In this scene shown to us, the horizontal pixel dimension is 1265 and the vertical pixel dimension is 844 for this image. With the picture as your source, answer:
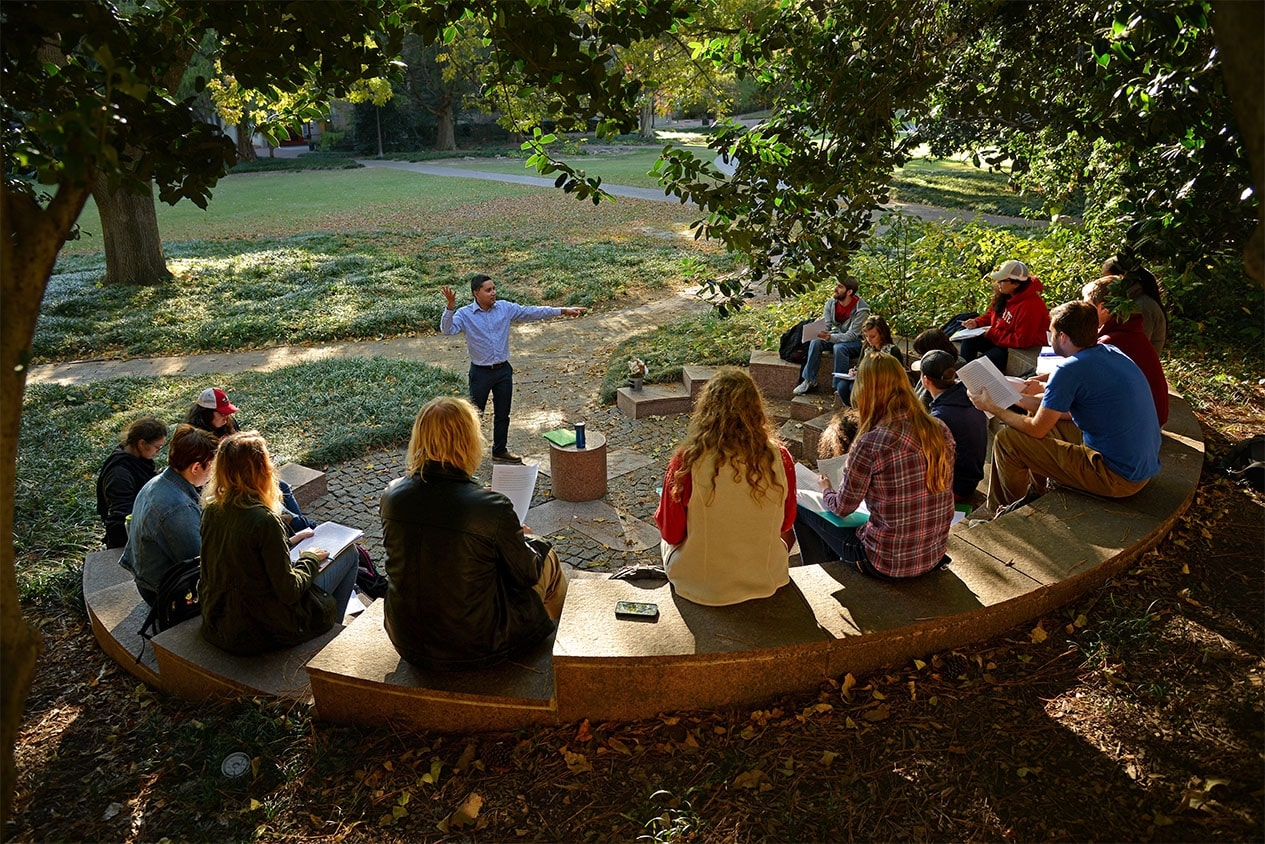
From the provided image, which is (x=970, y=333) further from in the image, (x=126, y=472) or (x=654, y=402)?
(x=126, y=472)

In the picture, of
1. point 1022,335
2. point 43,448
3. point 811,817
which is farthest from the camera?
point 43,448

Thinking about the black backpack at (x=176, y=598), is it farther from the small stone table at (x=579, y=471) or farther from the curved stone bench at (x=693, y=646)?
the small stone table at (x=579, y=471)

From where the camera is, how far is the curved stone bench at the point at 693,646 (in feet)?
11.2

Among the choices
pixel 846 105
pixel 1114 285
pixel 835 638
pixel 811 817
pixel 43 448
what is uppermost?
pixel 846 105

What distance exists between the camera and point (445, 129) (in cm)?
4778

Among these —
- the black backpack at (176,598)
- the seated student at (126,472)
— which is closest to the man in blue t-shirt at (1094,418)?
the black backpack at (176,598)

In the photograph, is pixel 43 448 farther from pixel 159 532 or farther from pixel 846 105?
pixel 846 105

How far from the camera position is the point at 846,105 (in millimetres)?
4699

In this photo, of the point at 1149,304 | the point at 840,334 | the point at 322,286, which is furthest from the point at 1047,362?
the point at 322,286

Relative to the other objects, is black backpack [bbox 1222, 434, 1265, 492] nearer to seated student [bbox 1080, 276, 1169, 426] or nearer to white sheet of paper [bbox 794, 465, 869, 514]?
seated student [bbox 1080, 276, 1169, 426]

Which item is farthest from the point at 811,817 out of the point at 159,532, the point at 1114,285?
the point at 159,532

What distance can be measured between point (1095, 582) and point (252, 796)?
12.6 feet

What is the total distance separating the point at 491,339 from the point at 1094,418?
513 cm

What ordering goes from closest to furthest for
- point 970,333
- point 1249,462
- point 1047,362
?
1. point 1249,462
2. point 1047,362
3. point 970,333
